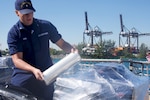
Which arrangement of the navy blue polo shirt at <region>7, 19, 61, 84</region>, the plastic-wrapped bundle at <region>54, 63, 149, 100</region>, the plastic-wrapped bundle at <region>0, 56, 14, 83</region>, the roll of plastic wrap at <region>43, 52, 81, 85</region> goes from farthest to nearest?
the plastic-wrapped bundle at <region>0, 56, 14, 83</region>, the navy blue polo shirt at <region>7, 19, 61, 84</region>, the plastic-wrapped bundle at <region>54, 63, 149, 100</region>, the roll of plastic wrap at <region>43, 52, 81, 85</region>

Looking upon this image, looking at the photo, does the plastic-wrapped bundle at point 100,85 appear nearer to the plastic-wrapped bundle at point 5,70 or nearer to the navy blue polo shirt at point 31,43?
the navy blue polo shirt at point 31,43

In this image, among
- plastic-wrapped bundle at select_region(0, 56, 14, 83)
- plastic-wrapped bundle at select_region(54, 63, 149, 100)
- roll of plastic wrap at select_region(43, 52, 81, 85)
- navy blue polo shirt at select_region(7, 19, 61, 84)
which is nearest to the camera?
roll of plastic wrap at select_region(43, 52, 81, 85)

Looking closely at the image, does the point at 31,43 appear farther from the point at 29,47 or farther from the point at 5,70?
the point at 5,70

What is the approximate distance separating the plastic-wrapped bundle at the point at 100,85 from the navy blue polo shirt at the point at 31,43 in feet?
0.93

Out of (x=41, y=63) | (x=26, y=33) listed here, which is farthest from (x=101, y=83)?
(x=26, y=33)

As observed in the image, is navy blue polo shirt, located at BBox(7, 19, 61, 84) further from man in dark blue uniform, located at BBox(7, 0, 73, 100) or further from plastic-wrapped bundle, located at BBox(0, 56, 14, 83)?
plastic-wrapped bundle, located at BBox(0, 56, 14, 83)

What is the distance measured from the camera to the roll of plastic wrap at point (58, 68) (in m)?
2.04

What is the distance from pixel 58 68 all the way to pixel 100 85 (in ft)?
1.41

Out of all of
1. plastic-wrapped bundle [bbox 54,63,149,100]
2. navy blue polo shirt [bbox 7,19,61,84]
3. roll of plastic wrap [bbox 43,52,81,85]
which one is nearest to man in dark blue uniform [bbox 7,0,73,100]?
navy blue polo shirt [bbox 7,19,61,84]

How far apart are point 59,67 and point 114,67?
0.72 metres

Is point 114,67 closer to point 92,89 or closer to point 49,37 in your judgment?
point 92,89

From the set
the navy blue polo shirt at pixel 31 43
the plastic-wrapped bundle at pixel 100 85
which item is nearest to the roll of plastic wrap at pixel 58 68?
the plastic-wrapped bundle at pixel 100 85

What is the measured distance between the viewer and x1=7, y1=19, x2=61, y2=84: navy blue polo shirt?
2.40 metres

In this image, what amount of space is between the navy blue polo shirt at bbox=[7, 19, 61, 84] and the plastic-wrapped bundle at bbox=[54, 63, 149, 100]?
11.2 inches
